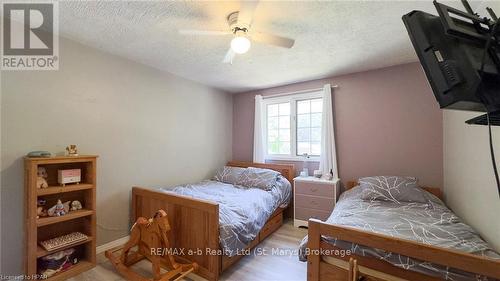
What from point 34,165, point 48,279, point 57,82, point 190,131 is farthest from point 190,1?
point 48,279

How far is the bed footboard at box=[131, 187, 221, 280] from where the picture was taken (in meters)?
1.88

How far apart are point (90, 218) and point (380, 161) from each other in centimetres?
342

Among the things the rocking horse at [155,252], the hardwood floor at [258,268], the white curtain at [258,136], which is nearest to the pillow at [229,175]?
the white curtain at [258,136]

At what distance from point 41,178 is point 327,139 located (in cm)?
324

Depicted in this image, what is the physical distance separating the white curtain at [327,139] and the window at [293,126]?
182 mm

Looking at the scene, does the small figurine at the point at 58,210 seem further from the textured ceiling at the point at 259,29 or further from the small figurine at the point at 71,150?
the textured ceiling at the point at 259,29

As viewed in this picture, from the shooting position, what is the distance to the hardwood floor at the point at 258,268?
1957 mm

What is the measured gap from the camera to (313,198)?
3.03 m

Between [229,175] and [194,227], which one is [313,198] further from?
[194,227]

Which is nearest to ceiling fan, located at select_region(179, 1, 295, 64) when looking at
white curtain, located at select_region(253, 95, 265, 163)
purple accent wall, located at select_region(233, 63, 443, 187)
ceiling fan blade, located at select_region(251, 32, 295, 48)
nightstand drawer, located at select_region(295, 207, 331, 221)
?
ceiling fan blade, located at select_region(251, 32, 295, 48)

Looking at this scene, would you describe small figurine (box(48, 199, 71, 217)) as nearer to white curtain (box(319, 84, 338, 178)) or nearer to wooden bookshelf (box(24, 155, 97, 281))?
wooden bookshelf (box(24, 155, 97, 281))

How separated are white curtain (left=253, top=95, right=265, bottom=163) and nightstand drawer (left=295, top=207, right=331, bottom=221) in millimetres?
1065

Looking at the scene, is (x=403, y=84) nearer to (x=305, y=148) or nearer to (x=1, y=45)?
(x=305, y=148)

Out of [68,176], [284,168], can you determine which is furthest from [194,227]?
[284,168]
